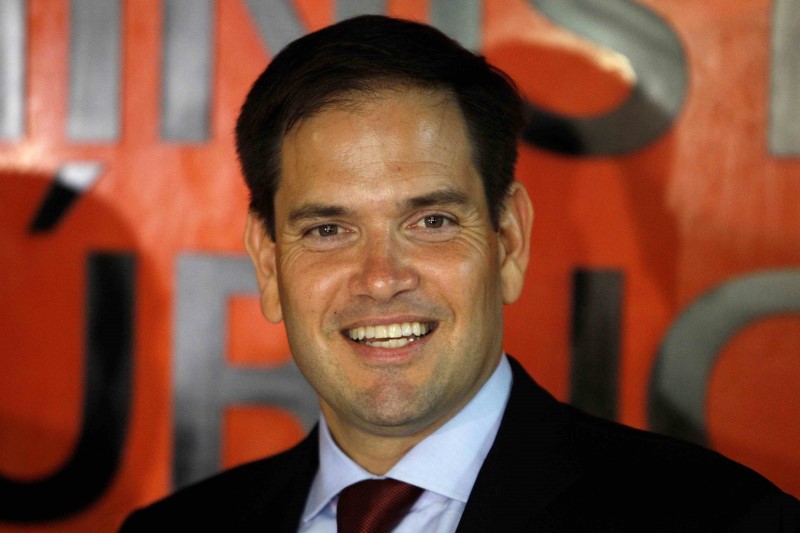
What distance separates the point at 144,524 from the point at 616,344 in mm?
973

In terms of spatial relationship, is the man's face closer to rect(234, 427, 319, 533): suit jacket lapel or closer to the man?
the man

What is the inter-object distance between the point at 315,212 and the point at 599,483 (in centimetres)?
54

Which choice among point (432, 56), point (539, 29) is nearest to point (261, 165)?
point (432, 56)

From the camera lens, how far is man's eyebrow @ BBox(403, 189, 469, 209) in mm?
1440

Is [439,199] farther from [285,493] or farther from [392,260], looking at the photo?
[285,493]

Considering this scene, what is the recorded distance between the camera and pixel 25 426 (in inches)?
90.7

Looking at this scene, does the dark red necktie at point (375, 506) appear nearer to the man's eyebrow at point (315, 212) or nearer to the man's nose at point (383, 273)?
the man's nose at point (383, 273)

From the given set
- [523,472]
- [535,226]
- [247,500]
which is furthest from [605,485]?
[535,226]

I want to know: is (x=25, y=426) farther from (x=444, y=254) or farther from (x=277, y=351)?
(x=444, y=254)

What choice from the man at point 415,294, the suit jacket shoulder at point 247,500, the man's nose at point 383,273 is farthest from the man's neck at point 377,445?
the man's nose at point 383,273

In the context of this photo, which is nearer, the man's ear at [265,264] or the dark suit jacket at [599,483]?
the dark suit jacket at [599,483]

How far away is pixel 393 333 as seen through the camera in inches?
57.5

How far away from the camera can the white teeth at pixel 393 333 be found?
4.78ft

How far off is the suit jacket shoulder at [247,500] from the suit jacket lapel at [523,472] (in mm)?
346
